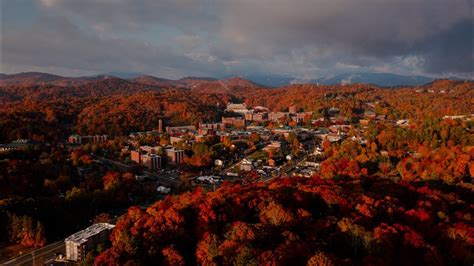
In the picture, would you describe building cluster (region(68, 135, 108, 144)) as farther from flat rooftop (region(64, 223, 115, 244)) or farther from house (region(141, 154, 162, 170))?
flat rooftop (region(64, 223, 115, 244))

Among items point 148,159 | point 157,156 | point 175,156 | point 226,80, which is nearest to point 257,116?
point 175,156

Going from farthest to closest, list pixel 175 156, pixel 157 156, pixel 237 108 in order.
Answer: pixel 237 108
pixel 175 156
pixel 157 156

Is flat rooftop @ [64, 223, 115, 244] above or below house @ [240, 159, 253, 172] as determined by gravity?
above

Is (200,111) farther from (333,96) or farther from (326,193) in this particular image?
(326,193)

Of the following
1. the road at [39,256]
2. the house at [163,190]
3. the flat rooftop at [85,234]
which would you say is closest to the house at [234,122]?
the house at [163,190]

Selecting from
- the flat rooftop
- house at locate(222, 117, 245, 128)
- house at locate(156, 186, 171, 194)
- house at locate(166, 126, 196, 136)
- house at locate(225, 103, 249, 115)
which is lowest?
house at locate(156, 186, 171, 194)

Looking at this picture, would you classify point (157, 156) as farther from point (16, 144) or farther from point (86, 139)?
point (86, 139)

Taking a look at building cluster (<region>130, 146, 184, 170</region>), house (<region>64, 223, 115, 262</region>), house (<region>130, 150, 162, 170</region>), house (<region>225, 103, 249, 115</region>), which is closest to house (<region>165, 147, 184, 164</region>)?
building cluster (<region>130, 146, 184, 170</region>)

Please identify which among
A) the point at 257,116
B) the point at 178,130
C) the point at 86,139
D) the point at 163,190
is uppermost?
the point at 257,116
